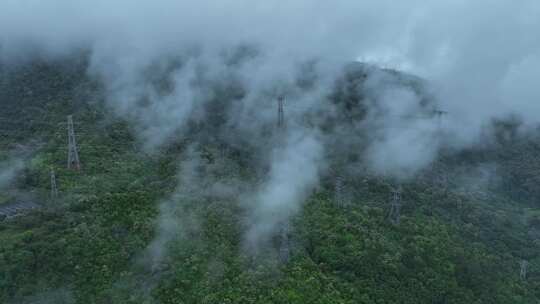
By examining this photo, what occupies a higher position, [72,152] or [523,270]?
[72,152]

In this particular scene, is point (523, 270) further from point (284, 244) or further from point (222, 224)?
point (222, 224)

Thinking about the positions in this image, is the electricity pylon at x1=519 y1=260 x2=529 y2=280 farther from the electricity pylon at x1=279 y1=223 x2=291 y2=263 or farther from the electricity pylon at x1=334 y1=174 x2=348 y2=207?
the electricity pylon at x1=279 y1=223 x2=291 y2=263

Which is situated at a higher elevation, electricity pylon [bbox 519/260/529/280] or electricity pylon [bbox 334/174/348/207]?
electricity pylon [bbox 334/174/348/207]

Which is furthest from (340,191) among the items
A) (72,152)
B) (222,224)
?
(72,152)

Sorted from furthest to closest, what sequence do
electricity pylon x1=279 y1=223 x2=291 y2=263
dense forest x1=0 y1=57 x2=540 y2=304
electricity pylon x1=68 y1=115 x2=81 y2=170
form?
1. electricity pylon x1=68 y1=115 x2=81 y2=170
2. electricity pylon x1=279 y1=223 x2=291 y2=263
3. dense forest x1=0 y1=57 x2=540 y2=304

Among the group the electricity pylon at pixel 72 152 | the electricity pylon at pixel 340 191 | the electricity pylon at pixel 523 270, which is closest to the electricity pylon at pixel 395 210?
the electricity pylon at pixel 340 191

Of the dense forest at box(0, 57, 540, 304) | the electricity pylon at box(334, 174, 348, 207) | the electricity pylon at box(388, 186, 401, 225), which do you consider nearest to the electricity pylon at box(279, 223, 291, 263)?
the dense forest at box(0, 57, 540, 304)

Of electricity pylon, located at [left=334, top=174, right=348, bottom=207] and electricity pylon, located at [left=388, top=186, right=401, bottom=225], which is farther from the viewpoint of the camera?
electricity pylon, located at [left=334, top=174, right=348, bottom=207]

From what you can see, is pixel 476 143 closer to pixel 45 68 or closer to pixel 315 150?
pixel 315 150

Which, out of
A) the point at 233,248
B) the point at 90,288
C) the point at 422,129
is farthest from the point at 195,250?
the point at 422,129

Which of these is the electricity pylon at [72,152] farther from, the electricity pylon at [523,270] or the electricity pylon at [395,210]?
the electricity pylon at [523,270]
